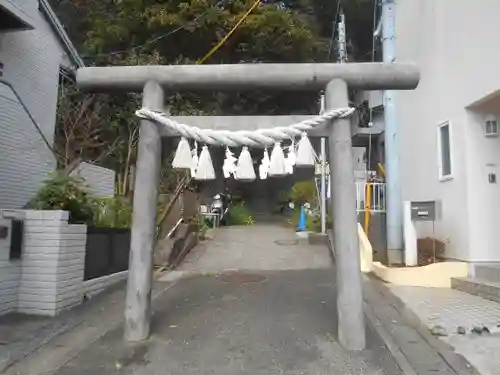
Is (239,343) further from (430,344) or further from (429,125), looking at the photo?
(429,125)

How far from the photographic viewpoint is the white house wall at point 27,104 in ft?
27.8

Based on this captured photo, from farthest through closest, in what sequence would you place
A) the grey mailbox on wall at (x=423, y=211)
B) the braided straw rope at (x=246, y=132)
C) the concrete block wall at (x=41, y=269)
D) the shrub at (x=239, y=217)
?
the shrub at (x=239, y=217) → the grey mailbox on wall at (x=423, y=211) → the concrete block wall at (x=41, y=269) → the braided straw rope at (x=246, y=132)

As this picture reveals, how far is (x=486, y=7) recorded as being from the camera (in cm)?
822

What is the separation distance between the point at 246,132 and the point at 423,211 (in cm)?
549

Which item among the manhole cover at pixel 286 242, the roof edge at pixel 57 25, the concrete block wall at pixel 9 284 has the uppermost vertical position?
the roof edge at pixel 57 25

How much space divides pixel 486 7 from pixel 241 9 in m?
11.2

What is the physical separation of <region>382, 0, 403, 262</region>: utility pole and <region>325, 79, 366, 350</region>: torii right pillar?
578 centimetres

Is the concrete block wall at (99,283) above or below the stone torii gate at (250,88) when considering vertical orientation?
below

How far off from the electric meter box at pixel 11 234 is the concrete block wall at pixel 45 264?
93mm

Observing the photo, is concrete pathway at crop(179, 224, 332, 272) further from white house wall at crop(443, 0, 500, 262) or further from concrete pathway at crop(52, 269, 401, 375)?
white house wall at crop(443, 0, 500, 262)

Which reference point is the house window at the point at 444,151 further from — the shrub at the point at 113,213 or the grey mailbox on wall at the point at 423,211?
the shrub at the point at 113,213

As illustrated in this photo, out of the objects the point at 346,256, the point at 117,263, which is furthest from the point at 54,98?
the point at 346,256

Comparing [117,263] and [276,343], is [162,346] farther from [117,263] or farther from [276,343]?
[117,263]

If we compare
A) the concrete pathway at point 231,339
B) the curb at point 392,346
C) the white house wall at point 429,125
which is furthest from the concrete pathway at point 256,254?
the curb at point 392,346
